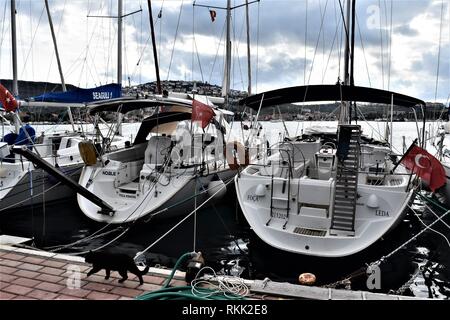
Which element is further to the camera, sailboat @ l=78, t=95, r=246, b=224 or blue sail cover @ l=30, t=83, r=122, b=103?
blue sail cover @ l=30, t=83, r=122, b=103

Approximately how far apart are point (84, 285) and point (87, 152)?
6.65 meters

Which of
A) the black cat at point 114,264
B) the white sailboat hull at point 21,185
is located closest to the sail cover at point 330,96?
the black cat at point 114,264

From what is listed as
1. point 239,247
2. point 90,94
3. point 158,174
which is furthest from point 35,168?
point 239,247

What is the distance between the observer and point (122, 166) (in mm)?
10422

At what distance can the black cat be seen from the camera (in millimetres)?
4082

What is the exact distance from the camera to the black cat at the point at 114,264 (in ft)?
13.4

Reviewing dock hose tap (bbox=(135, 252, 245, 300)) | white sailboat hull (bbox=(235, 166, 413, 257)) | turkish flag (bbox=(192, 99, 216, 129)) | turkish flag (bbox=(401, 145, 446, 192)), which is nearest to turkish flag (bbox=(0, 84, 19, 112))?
turkish flag (bbox=(192, 99, 216, 129))

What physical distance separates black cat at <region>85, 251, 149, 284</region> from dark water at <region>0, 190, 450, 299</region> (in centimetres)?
309

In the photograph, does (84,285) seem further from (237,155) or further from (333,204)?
(237,155)

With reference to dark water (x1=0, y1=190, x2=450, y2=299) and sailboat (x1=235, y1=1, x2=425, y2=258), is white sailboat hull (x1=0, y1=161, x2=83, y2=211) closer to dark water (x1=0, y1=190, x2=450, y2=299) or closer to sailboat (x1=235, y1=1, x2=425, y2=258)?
dark water (x1=0, y1=190, x2=450, y2=299)

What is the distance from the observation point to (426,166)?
21.8 feet
